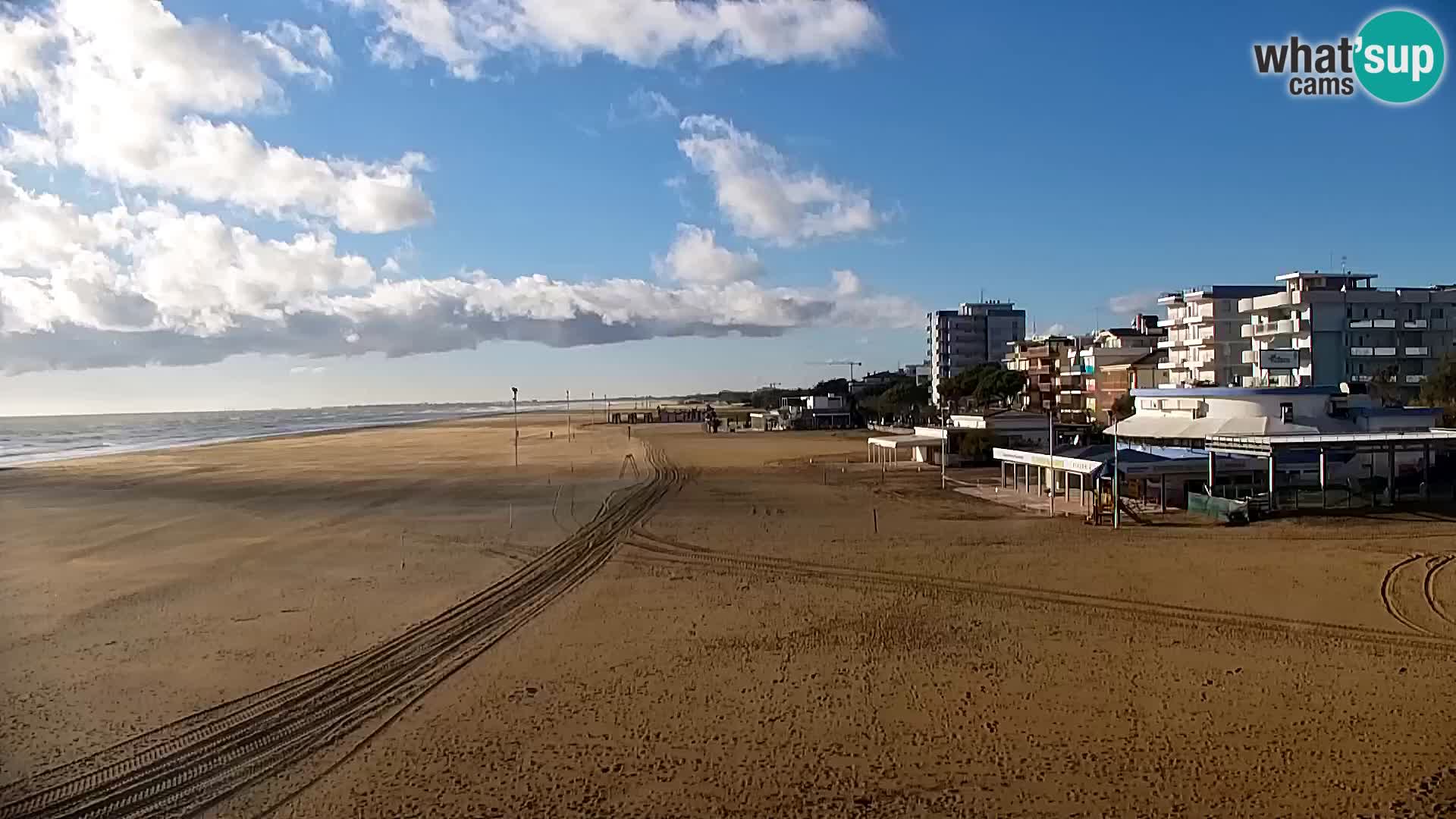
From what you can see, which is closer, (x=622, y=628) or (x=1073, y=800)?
(x=1073, y=800)

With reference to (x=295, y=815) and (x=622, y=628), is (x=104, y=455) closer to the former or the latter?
(x=622, y=628)

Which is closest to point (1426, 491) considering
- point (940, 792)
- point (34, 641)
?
point (940, 792)

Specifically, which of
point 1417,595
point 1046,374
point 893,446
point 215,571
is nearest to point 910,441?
point 893,446

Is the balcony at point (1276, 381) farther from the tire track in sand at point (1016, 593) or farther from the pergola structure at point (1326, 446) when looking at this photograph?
the tire track in sand at point (1016, 593)

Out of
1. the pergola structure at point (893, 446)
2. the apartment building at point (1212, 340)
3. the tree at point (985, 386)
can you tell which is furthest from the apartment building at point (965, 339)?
the pergola structure at point (893, 446)

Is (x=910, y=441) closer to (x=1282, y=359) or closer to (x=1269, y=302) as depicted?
(x=1282, y=359)

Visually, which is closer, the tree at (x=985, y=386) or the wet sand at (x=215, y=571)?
the wet sand at (x=215, y=571)

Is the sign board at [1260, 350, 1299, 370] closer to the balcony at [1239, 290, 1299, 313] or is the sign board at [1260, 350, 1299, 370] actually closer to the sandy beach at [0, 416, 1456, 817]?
the balcony at [1239, 290, 1299, 313]
